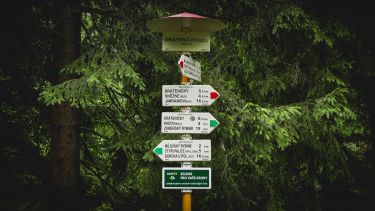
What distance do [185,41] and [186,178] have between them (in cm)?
164

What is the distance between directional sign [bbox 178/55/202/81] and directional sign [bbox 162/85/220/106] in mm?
169

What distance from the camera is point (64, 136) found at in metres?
5.92

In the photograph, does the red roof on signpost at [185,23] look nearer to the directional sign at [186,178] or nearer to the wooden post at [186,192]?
the wooden post at [186,192]

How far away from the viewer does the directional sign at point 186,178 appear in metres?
4.62

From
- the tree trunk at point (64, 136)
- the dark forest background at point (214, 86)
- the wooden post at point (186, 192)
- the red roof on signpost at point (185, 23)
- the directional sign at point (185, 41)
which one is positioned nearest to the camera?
the red roof on signpost at point (185, 23)

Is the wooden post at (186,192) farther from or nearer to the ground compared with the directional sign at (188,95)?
nearer to the ground

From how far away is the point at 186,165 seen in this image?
474cm

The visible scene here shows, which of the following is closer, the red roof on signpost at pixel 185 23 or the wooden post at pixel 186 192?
the red roof on signpost at pixel 185 23

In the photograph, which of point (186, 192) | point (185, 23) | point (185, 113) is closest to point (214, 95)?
point (185, 113)

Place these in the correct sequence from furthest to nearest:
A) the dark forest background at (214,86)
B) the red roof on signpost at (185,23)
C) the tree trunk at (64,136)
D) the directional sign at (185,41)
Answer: the tree trunk at (64,136) → the dark forest background at (214,86) → the directional sign at (185,41) → the red roof on signpost at (185,23)

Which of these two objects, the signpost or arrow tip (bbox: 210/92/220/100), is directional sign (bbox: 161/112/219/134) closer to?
the signpost

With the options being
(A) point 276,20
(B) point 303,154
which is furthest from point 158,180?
(A) point 276,20

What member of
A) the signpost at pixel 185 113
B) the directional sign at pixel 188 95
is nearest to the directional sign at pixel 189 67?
the signpost at pixel 185 113

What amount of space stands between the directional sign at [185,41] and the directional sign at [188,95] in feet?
1.62
